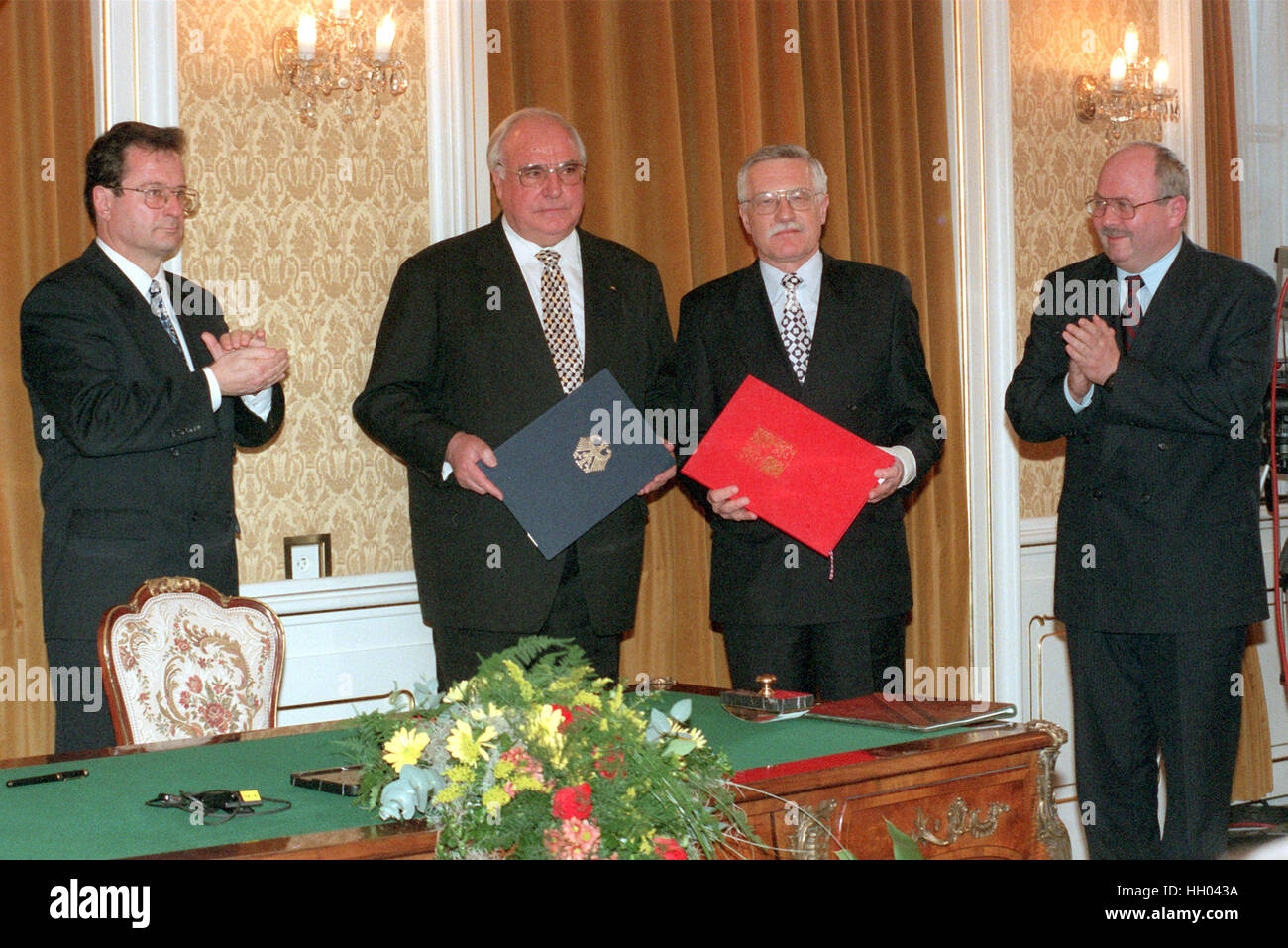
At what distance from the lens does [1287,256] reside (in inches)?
215

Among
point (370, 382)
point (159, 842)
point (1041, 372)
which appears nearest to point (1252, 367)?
point (1041, 372)

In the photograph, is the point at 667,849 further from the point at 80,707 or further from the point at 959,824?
the point at 80,707

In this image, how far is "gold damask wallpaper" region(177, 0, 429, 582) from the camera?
3.74 m

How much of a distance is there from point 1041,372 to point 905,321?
384 millimetres

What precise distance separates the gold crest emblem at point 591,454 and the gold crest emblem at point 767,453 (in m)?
0.33

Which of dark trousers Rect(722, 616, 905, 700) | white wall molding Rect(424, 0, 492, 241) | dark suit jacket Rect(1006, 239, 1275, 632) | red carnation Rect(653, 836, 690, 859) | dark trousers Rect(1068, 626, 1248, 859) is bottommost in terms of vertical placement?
dark trousers Rect(1068, 626, 1248, 859)

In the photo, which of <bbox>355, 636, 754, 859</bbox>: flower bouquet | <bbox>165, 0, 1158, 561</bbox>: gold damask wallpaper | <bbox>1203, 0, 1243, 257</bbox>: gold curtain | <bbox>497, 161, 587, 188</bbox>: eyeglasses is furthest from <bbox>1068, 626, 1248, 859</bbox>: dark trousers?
<bbox>1203, 0, 1243, 257</bbox>: gold curtain

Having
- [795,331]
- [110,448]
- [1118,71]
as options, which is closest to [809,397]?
[795,331]

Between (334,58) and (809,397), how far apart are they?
64.0 inches

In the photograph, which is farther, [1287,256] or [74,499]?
[1287,256]

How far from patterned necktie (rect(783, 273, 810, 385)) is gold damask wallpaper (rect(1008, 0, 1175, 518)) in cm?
172

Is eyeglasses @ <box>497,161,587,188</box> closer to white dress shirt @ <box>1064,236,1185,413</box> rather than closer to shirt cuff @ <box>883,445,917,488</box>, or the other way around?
shirt cuff @ <box>883,445,917,488</box>

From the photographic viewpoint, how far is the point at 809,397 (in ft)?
11.9
